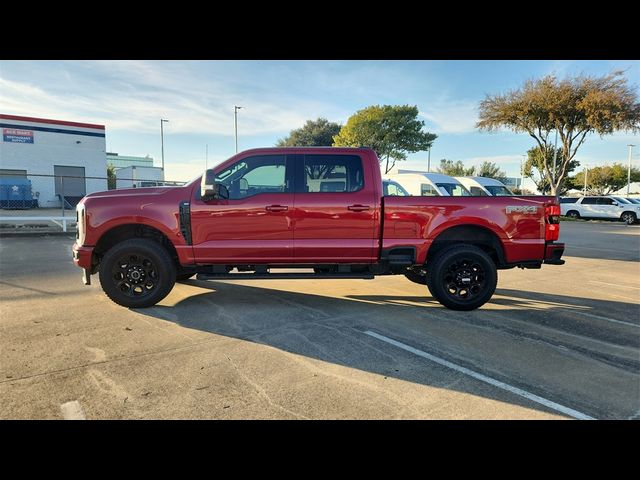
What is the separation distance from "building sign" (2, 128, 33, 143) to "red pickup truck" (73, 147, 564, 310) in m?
30.1

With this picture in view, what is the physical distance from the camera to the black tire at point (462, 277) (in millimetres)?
5355

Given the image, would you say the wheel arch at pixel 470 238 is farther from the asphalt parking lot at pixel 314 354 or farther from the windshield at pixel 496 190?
the windshield at pixel 496 190

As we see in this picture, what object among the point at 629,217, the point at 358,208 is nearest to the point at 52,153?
the point at 358,208

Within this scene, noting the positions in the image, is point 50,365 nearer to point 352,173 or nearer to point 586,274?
point 352,173

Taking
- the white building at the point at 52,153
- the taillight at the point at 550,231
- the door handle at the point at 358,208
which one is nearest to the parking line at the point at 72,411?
the door handle at the point at 358,208

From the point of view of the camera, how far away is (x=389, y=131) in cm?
3878

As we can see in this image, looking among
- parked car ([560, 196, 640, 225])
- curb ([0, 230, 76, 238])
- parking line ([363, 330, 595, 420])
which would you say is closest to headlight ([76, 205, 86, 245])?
parking line ([363, 330, 595, 420])

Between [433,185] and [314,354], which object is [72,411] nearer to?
[314,354]

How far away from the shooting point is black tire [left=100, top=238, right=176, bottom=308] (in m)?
5.19

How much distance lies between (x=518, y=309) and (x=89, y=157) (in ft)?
112

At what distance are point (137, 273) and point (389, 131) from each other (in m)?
36.4

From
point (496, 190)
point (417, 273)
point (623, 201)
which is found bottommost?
point (417, 273)
